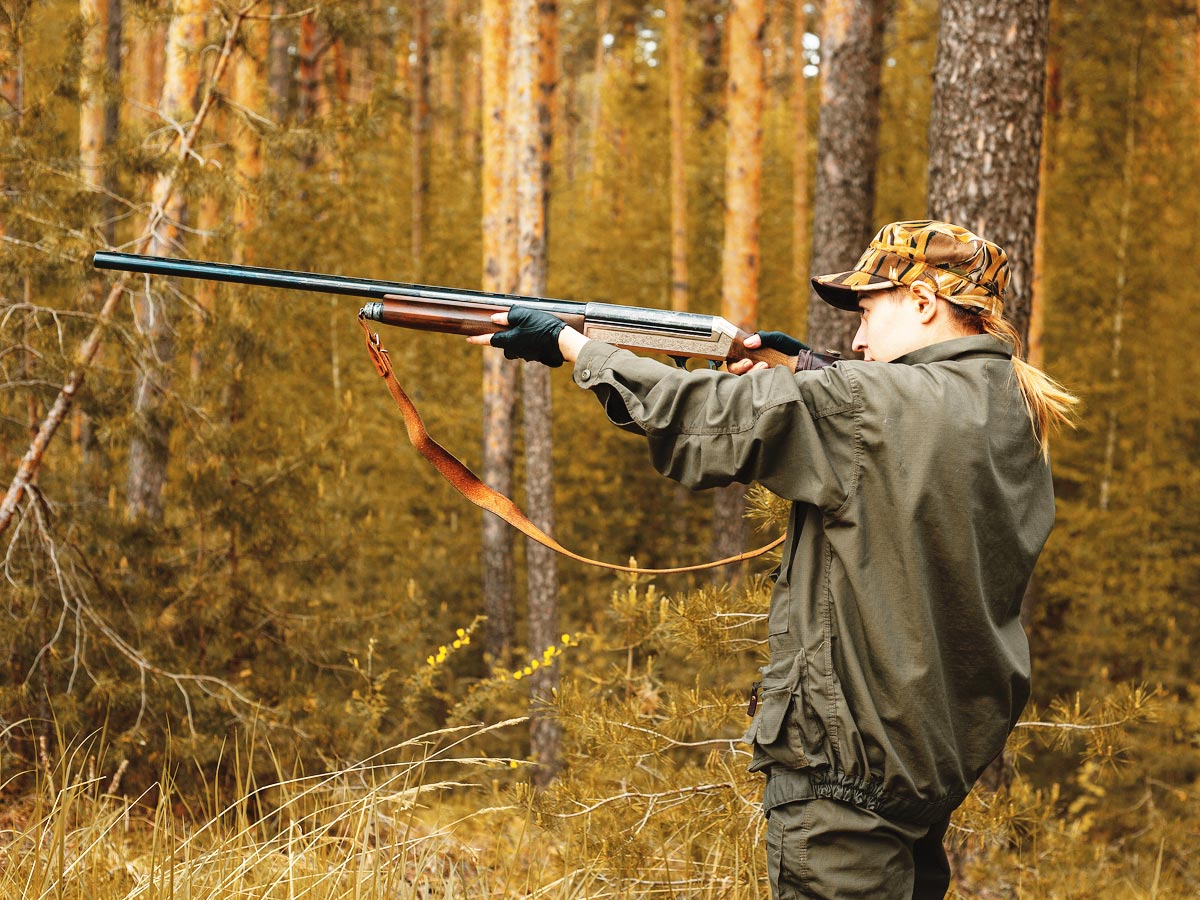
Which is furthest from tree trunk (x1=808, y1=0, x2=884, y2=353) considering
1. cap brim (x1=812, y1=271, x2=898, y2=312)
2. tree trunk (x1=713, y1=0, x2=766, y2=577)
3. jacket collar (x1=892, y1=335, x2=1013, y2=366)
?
jacket collar (x1=892, y1=335, x2=1013, y2=366)

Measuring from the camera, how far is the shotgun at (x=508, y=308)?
8.09 ft

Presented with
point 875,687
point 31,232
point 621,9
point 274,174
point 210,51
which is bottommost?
point 875,687

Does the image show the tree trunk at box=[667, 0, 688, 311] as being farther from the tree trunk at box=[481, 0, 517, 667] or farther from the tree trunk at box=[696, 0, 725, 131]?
the tree trunk at box=[481, 0, 517, 667]

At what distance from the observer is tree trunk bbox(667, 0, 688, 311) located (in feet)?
46.3

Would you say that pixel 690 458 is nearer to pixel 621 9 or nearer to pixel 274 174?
pixel 274 174

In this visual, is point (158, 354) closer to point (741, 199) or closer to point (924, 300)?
point (924, 300)

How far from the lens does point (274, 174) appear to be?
5.02m

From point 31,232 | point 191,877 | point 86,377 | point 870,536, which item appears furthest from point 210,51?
point 870,536

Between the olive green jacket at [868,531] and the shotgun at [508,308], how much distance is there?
1.68ft

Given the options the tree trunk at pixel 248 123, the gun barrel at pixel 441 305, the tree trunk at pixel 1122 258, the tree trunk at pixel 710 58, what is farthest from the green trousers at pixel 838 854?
the tree trunk at pixel 710 58

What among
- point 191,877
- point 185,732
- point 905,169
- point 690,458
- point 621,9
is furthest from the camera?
point 621,9

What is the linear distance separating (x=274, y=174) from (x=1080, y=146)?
10299mm

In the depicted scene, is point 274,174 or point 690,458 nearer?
point 690,458

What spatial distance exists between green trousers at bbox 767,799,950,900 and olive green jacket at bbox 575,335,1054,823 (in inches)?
1.2
